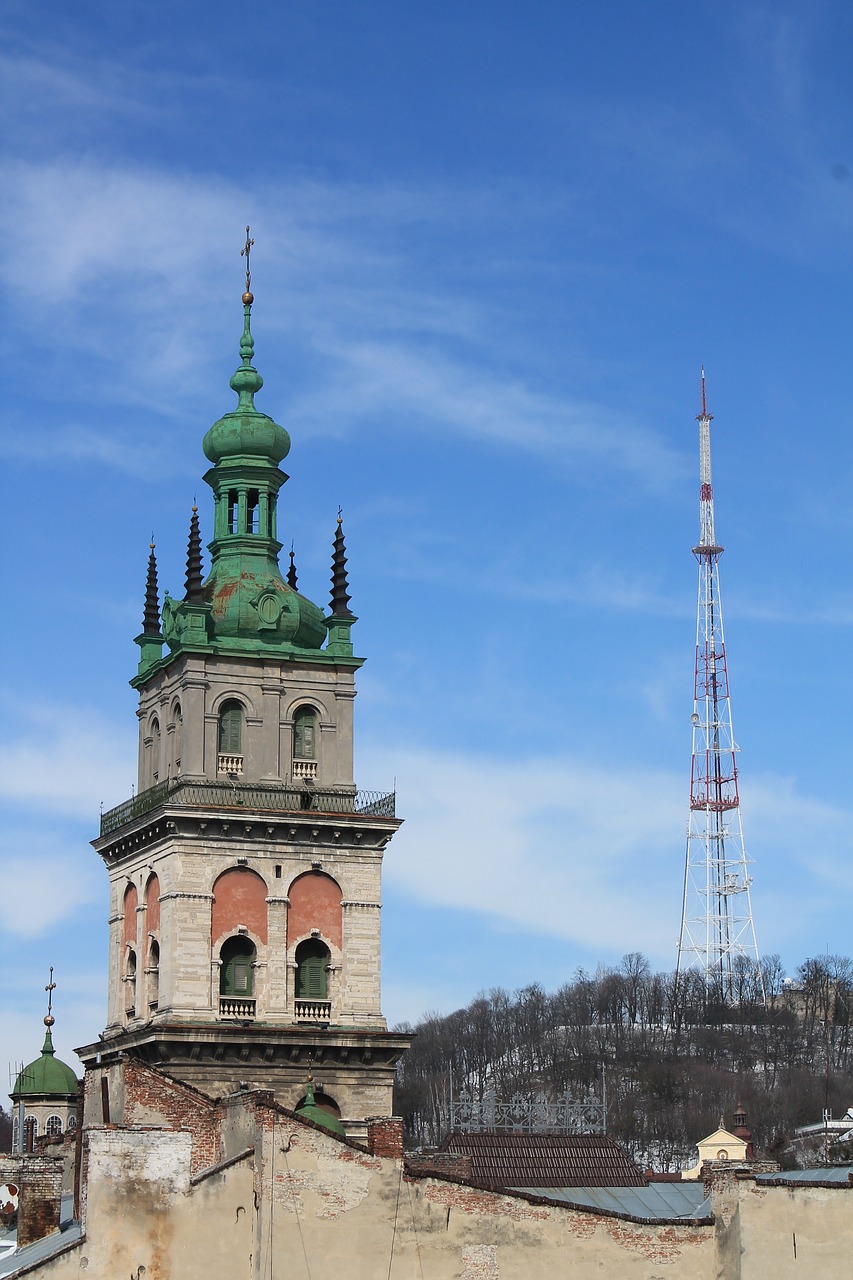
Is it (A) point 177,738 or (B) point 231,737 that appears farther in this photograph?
(A) point 177,738

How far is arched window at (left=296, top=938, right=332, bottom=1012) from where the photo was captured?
85125 mm

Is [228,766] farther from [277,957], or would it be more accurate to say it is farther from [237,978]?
[237,978]

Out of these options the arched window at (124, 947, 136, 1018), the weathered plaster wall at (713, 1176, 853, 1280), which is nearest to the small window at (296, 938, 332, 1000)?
the arched window at (124, 947, 136, 1018)

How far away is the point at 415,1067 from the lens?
191000 mm

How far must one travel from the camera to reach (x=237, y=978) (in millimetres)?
84250

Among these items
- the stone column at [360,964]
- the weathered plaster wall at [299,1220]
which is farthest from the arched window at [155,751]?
the weathered plaster wall at [299,1220]

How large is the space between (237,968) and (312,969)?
8.85 feet

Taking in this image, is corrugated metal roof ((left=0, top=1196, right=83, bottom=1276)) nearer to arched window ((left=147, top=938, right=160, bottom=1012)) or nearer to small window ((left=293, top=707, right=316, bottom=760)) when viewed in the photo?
arched window ((left=147, top=938, right=160, bottom=1012))

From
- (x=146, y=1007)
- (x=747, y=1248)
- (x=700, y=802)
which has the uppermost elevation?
(x=700, y=802)

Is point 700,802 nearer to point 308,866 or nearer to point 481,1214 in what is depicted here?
point 308,866

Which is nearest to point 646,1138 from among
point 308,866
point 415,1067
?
point 415,1067

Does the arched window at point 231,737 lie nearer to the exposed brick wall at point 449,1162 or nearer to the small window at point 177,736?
the small window at point 177,736

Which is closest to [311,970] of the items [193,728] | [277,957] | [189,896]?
[277,957]

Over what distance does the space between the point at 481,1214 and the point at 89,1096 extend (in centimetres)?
1062
